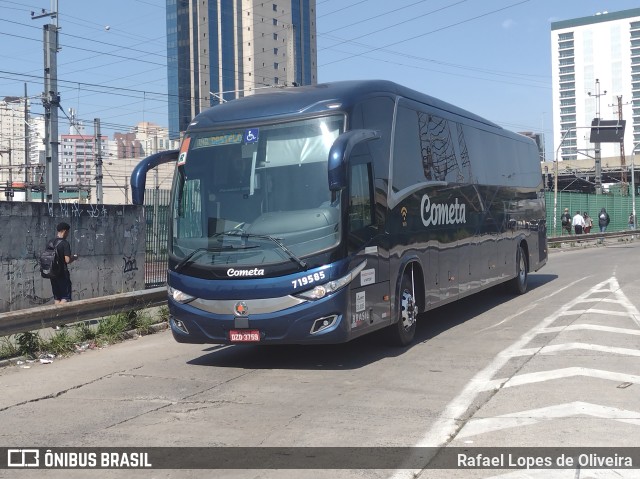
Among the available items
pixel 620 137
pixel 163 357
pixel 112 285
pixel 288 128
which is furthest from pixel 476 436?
pixel 620 137

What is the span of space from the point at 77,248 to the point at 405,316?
848 cm

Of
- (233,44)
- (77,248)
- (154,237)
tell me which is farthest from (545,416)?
(233,44)

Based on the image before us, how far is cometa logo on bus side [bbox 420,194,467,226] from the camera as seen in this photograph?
1159cm

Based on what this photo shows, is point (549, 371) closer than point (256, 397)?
No

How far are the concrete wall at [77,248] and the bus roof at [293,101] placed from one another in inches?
247

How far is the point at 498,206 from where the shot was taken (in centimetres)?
1575

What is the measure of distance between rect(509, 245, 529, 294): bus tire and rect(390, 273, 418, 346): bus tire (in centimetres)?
681

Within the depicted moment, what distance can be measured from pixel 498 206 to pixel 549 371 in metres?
7.28

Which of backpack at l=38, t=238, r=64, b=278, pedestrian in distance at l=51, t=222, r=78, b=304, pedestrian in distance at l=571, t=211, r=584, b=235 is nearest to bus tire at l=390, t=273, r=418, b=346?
pedestrian in distance at l=51, t=222, r=78, b=304

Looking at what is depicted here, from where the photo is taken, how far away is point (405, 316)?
1067 cm

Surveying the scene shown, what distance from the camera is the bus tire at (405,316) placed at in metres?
10.5

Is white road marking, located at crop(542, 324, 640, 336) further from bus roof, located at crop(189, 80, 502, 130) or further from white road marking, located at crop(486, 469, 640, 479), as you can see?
white road marking, located at crop(486, 469, 640, 479)

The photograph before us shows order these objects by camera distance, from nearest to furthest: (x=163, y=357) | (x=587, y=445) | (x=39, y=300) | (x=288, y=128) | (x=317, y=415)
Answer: (x=587, y=445) < (x=317, y=415) < (x=288, y=128) < (x=163, y=357) < (x=39, y=300)

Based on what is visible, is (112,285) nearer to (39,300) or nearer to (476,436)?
(39,300)
